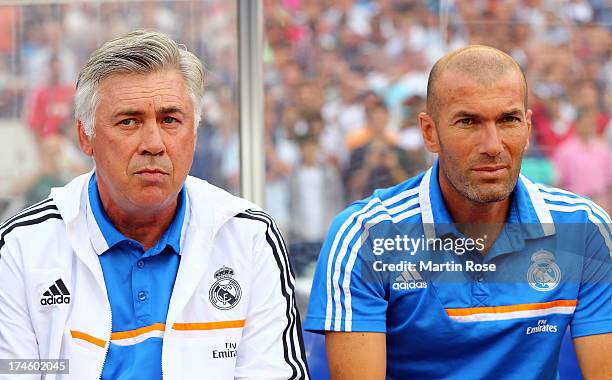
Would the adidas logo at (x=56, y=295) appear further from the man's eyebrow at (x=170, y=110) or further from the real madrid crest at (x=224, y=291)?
the man's eyebrow at (x=170, y=110)

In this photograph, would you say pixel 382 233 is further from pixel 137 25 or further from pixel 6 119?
pixel 6 119

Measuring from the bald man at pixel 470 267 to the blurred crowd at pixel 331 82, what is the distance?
0.87 metres

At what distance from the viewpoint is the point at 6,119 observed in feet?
11.3

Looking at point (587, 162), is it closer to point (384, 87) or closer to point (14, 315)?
point (384, 87)

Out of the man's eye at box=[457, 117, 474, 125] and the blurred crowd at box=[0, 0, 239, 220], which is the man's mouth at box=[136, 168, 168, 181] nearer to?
the man's eye at box=[457, 117, 474, 125]

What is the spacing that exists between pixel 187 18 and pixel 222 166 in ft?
1.81

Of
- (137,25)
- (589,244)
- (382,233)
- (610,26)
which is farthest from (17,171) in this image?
(610,26)

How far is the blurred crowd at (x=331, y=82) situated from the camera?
3.41 m

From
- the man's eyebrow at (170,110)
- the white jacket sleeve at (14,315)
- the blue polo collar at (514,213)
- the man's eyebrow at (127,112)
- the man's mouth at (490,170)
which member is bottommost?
the white jacket sleeve at (14,315)

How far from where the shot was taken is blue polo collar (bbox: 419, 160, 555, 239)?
8.81ft

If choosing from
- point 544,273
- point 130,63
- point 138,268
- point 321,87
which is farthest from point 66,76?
point 544,273

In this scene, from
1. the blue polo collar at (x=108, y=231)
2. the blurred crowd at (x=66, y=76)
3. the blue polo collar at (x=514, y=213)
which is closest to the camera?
the blue polo collar at (x=108, y=231)

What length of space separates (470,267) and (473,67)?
563 millimetres
